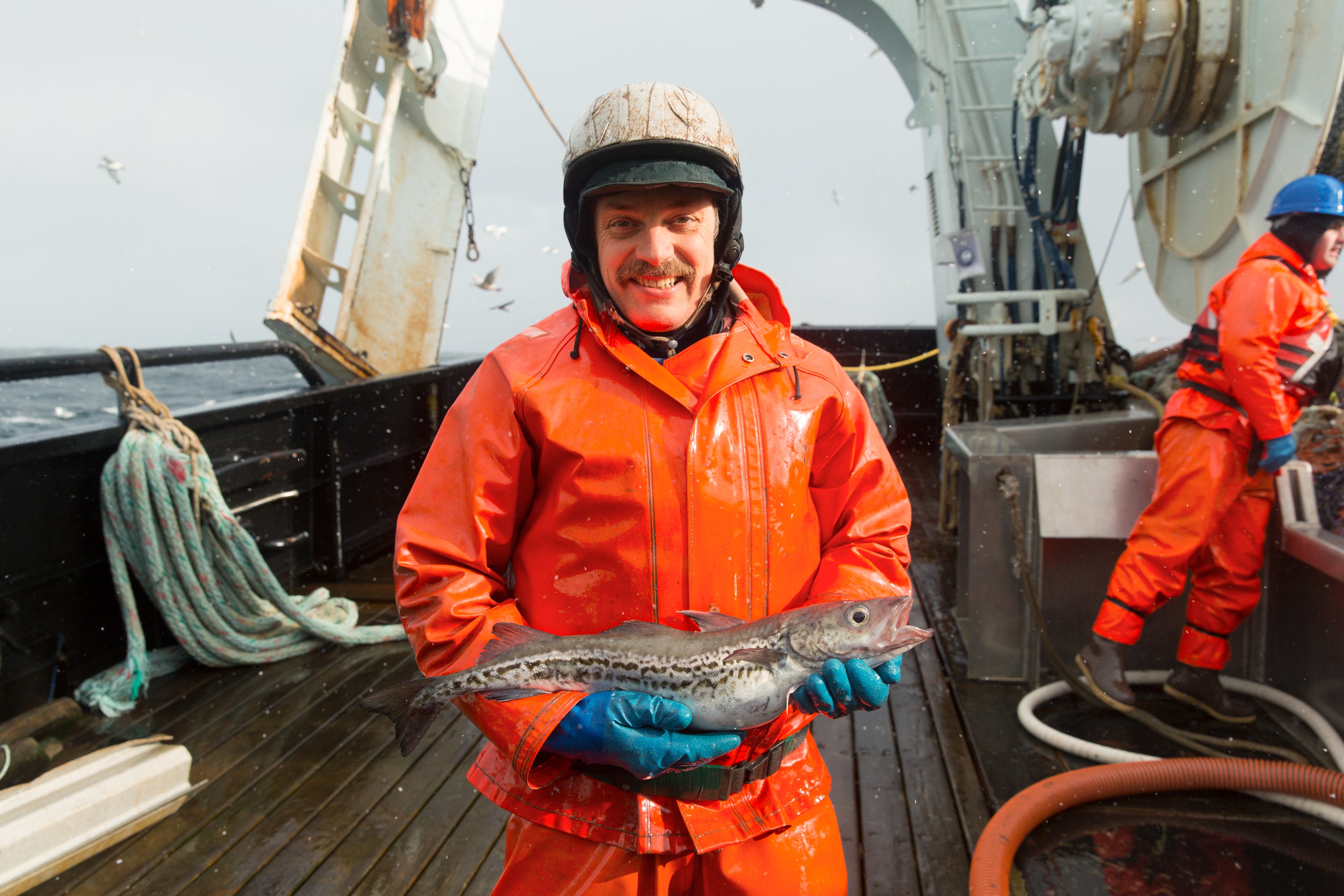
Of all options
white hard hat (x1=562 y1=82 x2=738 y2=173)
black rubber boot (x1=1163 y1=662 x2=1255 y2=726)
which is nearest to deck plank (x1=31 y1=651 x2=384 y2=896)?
white hard hat (x1=562 y1=82 x2=738 y2=173)

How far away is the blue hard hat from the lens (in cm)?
346

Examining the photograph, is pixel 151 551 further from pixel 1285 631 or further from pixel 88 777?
pixel 1285 631

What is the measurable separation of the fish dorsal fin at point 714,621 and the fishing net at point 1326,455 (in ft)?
11.3

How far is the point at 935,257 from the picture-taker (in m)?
8.09

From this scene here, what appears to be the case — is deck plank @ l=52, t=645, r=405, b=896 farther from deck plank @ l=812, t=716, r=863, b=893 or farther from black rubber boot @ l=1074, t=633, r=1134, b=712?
black rubber boot @ l=1074, t=633, r=1134, b=712

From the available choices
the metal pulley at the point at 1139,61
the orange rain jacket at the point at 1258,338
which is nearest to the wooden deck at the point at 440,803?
the orange rain jacket at the point at 1258,338

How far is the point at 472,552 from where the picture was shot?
150 centimetres

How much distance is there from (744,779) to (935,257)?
7.51 metres

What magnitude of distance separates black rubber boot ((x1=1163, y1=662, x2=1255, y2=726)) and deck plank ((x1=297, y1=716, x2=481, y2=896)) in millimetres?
3228

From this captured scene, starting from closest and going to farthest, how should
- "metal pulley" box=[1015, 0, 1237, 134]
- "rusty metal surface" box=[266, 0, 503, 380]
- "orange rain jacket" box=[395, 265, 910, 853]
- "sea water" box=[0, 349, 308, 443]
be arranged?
"orange rain jacket" box=[395, 265, 910, 853]
"sea water" box=[0, 349, 308, 443]
"metal pulley" box=[1015, 0, 1237, 134]
"rusty metal surface" box=[266, 0, 503, 380]

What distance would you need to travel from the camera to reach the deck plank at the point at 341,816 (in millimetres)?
2547

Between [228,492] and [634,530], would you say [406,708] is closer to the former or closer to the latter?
[634,530]

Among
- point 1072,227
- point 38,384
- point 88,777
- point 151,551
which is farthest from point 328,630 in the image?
point 38,384

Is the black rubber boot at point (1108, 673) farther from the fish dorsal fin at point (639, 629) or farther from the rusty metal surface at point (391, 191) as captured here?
the rusty metal surface at point (391, 191)
